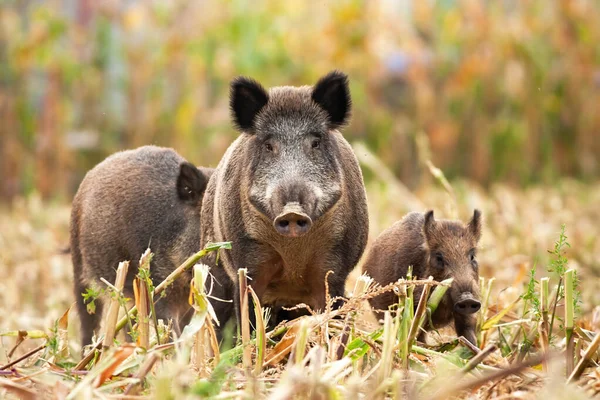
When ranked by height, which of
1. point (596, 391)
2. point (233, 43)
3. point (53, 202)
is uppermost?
A: point (233, 43)

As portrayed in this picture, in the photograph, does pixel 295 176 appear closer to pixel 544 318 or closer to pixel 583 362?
pixel 544 318

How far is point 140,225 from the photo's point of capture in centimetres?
677

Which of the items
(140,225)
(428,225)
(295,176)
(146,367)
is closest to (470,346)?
(295,176)

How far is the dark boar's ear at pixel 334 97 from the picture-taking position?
5207 millimetres

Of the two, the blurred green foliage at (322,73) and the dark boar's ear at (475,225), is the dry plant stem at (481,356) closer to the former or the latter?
the dark boar's ear at (475,225)

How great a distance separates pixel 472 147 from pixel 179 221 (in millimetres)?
8660

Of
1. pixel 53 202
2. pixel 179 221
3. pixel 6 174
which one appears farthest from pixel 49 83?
pixel 179 221

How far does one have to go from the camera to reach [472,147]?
14.7 m

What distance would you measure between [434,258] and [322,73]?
9.84 meters

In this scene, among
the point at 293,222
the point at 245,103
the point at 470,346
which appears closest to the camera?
the point at 470,346

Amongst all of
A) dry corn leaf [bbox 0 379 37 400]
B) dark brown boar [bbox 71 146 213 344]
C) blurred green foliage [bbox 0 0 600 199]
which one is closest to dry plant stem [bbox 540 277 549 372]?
dry corn leaf [bbox 0 379 37 400]

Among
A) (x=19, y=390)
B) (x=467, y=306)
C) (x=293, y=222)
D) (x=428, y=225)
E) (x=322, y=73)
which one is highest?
(x=322, y=73)

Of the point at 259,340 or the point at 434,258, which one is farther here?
the point at 434,258

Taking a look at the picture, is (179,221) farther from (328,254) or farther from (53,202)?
(53,202)
